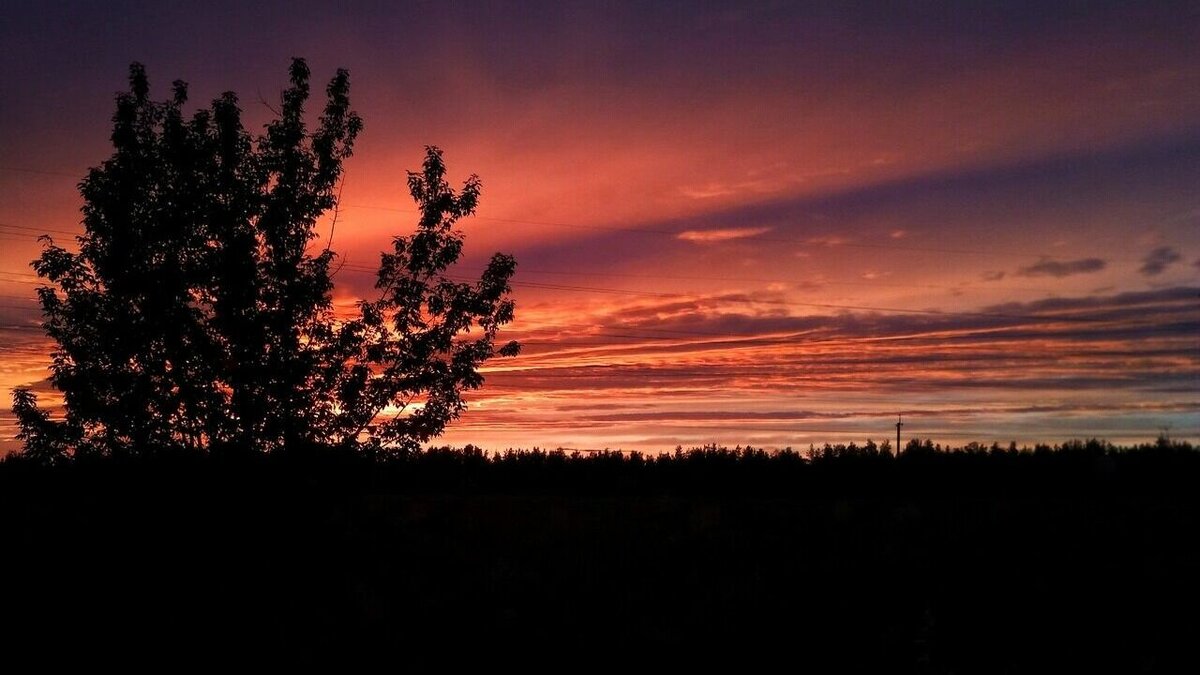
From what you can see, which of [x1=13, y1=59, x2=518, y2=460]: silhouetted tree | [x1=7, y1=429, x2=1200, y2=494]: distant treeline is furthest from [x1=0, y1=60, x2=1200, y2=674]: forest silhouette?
[x1=7, y1=429, x2=1200, y2=494]: distant treeline

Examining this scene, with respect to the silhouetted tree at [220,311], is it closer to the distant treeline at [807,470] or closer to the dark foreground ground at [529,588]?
the dark foreground ground at [529,588]

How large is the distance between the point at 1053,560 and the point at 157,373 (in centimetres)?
2027

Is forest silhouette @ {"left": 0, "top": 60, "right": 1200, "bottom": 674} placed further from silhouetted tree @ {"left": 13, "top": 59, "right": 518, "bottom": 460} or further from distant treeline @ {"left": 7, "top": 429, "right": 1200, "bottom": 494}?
distant treeline @ {"left": 7, "top": 429, "right": 1200, "bottom": 494}

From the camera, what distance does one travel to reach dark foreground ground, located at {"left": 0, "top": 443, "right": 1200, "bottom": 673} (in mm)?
15703

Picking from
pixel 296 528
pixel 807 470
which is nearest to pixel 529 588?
pixel 296 528

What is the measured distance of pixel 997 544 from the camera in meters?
25.2

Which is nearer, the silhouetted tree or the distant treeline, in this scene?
the silhouetted tree

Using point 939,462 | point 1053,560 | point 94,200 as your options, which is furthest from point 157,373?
point 939,462

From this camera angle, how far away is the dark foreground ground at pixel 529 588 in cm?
1570

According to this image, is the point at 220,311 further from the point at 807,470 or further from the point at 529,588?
the point at 807,470

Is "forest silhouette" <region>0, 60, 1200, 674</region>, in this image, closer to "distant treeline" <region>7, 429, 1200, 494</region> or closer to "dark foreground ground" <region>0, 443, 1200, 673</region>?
"dark foreground ground" <region>0, 443, 1200, 673</region>

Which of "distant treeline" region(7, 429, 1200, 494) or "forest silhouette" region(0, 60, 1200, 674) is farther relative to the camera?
"distant treeline" region(7, 429, 1200, 494)

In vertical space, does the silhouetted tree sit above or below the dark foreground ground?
above

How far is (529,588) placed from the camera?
20703mm
